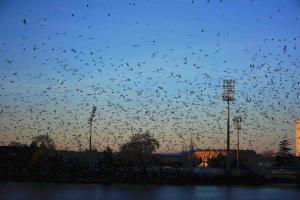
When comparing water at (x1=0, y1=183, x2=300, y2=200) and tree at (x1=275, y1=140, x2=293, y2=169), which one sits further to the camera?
tree at (x1=275, y1=140, x2=293, y2=169)

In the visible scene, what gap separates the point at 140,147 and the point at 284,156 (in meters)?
27.0

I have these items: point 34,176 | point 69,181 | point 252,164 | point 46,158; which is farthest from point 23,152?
point 252,164

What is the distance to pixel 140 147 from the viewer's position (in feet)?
275

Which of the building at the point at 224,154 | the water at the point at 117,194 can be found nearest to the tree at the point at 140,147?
the building at the point at 224,154

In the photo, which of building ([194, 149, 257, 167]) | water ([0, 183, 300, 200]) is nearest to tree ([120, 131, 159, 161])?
building ([194, 149, 257, 167])

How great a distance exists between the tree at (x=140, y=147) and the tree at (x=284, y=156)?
71.5 ft

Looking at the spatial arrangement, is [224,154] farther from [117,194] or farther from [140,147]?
[117,194]

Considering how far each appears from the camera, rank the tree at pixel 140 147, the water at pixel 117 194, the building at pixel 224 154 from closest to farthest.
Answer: the water at pixel 117 194 → the tree at pixel 140 147 → the building at pixel 224 154

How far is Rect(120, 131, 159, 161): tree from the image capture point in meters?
79.5

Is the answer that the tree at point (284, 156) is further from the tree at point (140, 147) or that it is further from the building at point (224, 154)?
the tree at point (140, 147)

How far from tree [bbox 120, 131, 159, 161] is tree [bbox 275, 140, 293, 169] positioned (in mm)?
21794

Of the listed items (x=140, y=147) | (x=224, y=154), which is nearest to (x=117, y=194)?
(x=140, y=147)

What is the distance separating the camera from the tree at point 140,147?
79.5 metres

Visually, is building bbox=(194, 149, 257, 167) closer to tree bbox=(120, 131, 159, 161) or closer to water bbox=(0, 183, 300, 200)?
tree bbox=(120, 131, 159, 161)
